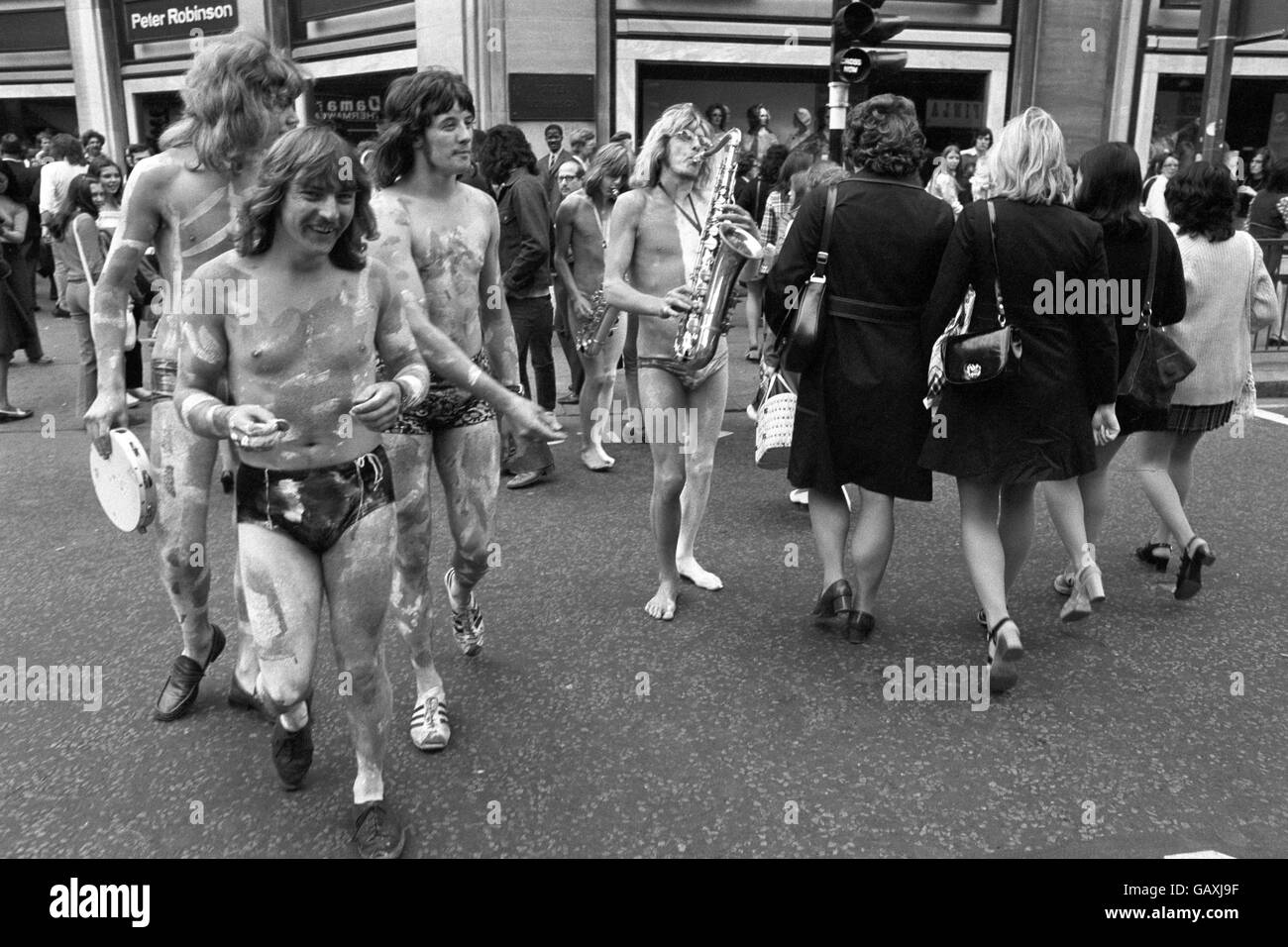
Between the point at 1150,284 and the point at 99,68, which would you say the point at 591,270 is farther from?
the point at 99,68

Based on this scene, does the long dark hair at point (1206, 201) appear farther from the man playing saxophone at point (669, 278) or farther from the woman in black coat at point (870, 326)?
the man playing saxophone at point (669, 278)

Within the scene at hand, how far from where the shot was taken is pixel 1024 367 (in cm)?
386

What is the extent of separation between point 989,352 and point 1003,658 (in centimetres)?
107

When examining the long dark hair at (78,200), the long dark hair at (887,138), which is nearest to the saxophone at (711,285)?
the long dark hair at (887,138)

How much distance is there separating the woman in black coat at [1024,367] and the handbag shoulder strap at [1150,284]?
17.7 inches

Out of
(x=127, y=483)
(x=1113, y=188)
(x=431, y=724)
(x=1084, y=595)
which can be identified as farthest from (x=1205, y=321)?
(x=127, y=483)

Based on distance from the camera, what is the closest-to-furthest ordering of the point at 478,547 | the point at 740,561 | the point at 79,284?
the point at 478,547 → the point at 740,561 → the point at 79,284

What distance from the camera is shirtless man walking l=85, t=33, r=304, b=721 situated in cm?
333

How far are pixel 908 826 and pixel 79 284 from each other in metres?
8.35

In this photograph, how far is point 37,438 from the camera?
315 inches

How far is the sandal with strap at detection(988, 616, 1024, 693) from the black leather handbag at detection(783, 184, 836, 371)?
4.11 feet
